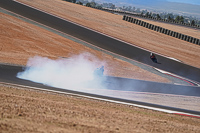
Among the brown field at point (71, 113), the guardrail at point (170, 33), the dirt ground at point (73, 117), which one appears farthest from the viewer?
the guardrail at point (170, 33)

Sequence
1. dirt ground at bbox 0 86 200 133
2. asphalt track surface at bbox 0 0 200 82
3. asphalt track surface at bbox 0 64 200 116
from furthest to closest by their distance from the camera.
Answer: asphalt track surface at bbox 0 0 200 82 → asphalt track surface at bbox 0 64 200 116 → dirt ground at bbox 0 86 200 133

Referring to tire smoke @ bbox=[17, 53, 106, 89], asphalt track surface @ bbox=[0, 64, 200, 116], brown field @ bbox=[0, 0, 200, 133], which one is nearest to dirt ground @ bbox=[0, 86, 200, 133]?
brown field @ bbox=[0, 0, 200, 133]

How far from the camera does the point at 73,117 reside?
30.7ft

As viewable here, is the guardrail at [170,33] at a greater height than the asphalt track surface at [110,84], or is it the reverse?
the guardrail at [170,33]

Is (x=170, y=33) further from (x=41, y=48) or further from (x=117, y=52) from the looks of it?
(x=41, y=48)

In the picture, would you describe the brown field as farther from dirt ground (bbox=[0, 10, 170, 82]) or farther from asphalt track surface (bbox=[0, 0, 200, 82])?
asphalt track surface (bbox=[0, 0, 200, 82])

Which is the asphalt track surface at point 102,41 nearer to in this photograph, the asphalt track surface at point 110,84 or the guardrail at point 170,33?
the asphalt track surface at point 110,84

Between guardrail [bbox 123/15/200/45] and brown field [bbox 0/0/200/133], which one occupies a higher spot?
guardrail [bbox 123/15/200/45]

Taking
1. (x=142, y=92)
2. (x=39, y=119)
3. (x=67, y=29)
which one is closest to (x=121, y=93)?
(x=142, y=92)

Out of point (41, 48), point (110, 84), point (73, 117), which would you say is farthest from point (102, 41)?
point (73, 117)

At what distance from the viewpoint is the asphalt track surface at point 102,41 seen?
79.3 feet

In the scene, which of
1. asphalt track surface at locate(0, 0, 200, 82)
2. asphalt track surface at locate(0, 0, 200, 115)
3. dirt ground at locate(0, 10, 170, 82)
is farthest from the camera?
asphalt track surface at locate(0, 0, 200, 82)

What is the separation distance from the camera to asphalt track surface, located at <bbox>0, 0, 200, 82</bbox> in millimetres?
24172

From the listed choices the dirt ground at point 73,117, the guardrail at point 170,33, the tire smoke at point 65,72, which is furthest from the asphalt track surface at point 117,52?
the guardrail at point 170,33
